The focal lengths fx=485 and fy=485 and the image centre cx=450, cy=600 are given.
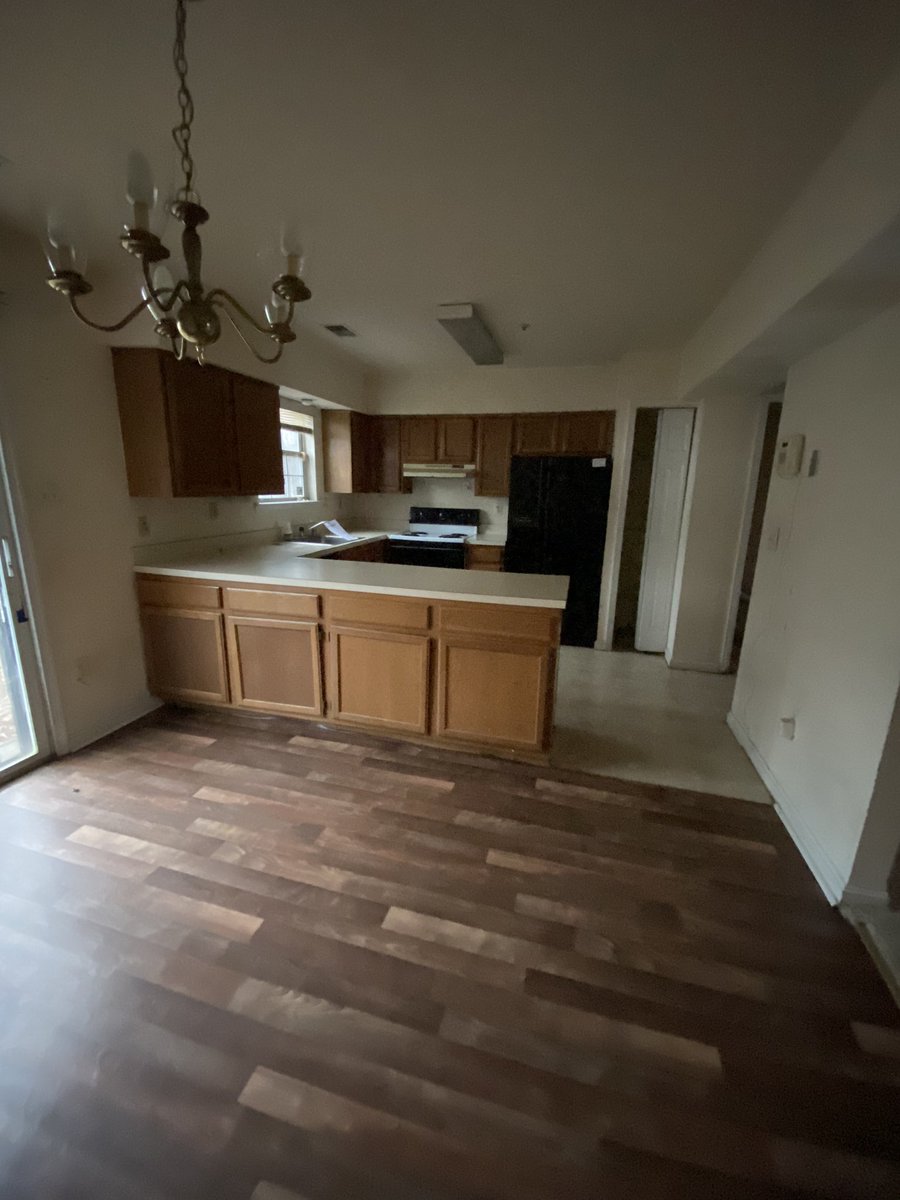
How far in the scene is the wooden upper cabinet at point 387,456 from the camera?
4867 mm

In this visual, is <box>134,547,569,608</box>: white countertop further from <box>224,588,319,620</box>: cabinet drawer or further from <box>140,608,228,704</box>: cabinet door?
<box>140,608,228,704</box>: cabinet door

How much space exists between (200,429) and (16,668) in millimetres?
1569

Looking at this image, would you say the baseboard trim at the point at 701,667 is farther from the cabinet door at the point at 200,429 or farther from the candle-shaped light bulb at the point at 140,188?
the candle-shaped light bulb at the point at 140,188

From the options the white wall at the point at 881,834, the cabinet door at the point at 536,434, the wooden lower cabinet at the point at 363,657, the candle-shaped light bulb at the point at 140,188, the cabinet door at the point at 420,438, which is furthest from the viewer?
the cabinet door at the point at 420,438

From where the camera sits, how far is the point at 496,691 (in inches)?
98.5

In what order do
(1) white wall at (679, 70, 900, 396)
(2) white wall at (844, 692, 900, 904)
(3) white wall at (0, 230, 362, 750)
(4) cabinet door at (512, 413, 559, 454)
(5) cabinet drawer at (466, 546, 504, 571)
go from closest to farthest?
1. (1) white wall at (679, 70, 900, 396)
2. (2) white wall at (844, 692, 900, 904)
3. (3) white wall at (0, 230, 362, 750)
4. (4) cabinet door at (512, 413, 559, 454)
5. (5) cabinet drawer at (466, 546, 504, 571)

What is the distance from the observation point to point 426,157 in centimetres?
161

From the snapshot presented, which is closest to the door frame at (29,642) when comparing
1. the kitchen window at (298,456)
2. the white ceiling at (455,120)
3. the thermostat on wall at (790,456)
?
the white ceiling at (455,120)

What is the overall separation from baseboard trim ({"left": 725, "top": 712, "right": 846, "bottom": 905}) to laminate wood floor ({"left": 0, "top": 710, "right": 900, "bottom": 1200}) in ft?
0.16

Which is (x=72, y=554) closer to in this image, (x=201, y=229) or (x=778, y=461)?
(x=201, y=229)

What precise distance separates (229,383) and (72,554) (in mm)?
1359

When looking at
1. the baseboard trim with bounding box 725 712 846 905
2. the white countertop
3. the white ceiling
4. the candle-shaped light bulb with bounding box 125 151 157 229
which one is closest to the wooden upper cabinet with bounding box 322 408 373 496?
the white countertop

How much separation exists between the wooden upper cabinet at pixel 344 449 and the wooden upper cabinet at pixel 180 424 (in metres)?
1.42

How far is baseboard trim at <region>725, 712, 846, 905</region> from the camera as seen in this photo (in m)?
1.76
